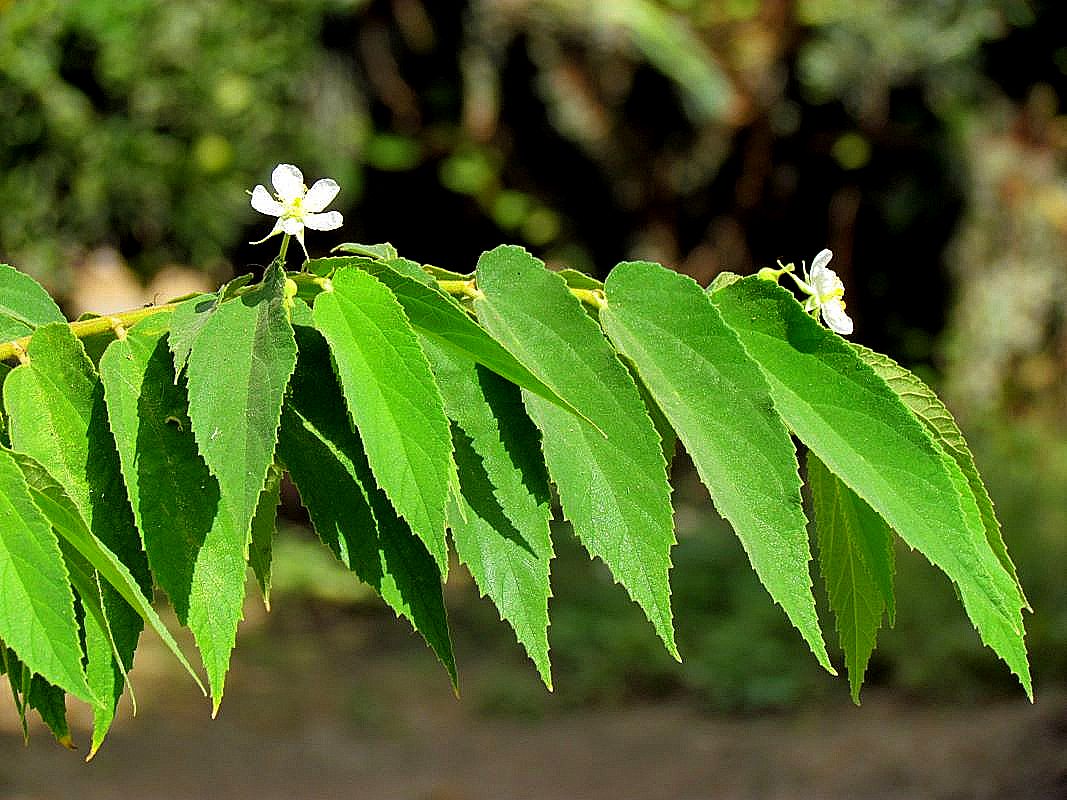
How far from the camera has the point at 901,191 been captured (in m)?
7.43

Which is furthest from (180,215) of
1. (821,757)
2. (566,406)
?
(566,406)

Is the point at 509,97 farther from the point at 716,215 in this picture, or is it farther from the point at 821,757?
the point at 821,757

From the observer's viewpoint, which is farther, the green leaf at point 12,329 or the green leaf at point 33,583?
the green leaf at point 12,329

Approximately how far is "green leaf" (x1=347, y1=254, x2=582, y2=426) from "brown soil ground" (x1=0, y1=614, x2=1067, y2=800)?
3.87 meters

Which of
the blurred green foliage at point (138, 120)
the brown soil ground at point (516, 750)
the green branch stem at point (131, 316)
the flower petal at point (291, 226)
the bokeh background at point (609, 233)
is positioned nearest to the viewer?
the green branch stem at point (131, 316)

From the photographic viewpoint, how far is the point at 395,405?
2.53ft

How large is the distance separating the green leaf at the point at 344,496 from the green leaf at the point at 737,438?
0.62ft

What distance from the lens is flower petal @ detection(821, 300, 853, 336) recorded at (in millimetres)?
987

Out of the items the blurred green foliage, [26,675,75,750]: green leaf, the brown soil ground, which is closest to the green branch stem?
[26,675,75,750]: green leaf

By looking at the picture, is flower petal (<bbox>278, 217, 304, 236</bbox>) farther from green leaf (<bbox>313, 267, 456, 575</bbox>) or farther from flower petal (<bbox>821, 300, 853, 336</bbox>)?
flower petal (<bbox>821, 300, 853, 336</bbox>)

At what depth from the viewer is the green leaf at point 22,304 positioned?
0.90 meters

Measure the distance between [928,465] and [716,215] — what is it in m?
7.17

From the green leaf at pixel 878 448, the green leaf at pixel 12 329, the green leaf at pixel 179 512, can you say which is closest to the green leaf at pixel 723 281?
the green leaf at pixel 878 448

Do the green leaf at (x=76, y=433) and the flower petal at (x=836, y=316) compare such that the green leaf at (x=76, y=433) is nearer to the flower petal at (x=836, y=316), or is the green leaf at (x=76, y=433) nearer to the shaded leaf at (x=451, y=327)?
the shaded leaf at (x=451, y=327)
